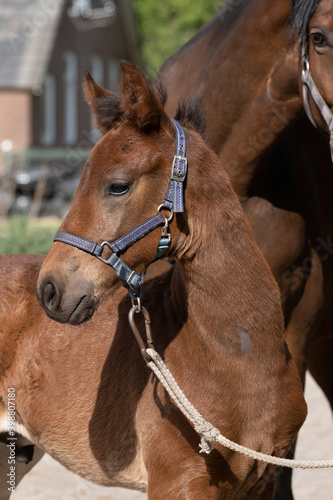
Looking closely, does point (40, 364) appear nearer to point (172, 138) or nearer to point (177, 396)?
point (177, 396)

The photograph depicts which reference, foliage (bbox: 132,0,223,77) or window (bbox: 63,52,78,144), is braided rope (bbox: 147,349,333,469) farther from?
foliage (bbox: 132,0,223,77)

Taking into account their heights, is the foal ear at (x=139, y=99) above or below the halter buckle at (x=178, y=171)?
above

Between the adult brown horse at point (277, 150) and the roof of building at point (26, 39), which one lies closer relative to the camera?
the adult brown horse at point (277, 150)

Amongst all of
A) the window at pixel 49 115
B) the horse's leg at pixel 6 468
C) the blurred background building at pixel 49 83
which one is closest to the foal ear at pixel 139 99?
the horse's leg at pixel 6 468

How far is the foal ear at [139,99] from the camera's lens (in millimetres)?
2588

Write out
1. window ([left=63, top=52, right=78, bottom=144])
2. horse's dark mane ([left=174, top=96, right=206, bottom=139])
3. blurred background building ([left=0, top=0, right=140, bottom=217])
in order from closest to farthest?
horse's dark mane ([left=174, top=96, right=206, bottom=139]) → blurred background building ([left=0, top=0, right=140, bottom=217]) → window ([left=63, top=52, right=78, bottom=144])

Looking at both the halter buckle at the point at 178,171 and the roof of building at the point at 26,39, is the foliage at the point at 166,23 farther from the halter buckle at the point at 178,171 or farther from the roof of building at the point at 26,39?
the halter buckle at the point at 178,171

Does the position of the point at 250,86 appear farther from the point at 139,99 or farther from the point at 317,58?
the point at 139,99

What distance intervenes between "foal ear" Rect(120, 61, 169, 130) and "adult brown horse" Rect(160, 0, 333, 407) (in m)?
0.94

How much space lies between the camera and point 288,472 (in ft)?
12.9

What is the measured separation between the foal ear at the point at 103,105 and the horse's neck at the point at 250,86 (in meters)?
0.95

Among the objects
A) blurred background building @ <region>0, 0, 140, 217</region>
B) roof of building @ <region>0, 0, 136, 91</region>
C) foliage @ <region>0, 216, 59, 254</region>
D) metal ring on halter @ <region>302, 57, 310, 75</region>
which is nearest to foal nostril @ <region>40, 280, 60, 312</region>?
metal ring on halter @ <region>302, 57, 310, 75</region>

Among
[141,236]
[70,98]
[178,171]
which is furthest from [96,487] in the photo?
[70,98]

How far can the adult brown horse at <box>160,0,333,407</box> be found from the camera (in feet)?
11.4
